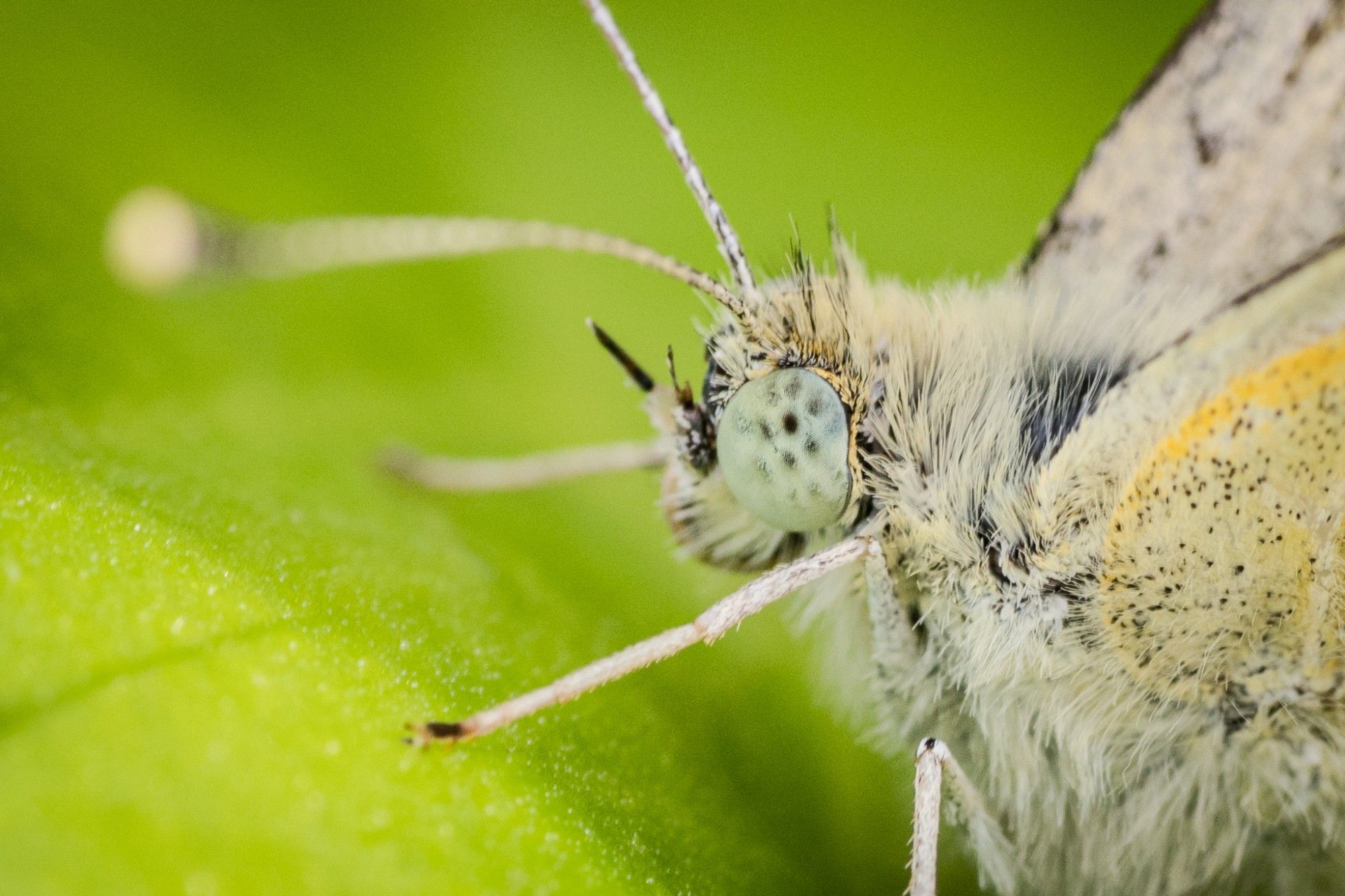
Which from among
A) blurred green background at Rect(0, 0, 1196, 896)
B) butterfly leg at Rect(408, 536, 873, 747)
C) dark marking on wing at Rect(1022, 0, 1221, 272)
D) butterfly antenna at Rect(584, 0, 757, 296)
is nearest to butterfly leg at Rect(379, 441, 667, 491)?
blurred green background at Rect(0, 0, 1196, 896)

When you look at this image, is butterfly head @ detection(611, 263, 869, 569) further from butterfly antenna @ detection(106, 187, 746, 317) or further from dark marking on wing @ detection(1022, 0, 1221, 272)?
dark marking on wing @ detection(1022, 0, 1221, 272)

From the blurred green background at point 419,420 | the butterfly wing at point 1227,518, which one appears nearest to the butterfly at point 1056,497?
the butterfly wing at point 1227,518

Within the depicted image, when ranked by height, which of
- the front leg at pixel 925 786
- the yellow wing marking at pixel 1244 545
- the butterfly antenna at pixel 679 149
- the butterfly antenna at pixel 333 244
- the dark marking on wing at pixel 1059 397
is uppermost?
the butterfly antenna at pixel 679 149

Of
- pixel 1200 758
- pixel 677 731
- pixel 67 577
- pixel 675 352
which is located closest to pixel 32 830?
pixel 67 577

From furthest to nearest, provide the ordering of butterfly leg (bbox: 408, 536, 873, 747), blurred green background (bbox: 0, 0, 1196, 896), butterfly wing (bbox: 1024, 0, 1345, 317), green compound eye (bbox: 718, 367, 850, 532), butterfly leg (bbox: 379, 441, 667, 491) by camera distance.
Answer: butterfly leg (bbox: 379, 441, 667, 491) → butterfly wing (bbox: 1024, 0, 1345, 317) → green compound eye (bbox: 718, 367, 850, 532) → butterfly leg (bbox: 408, 536, 873, 747) → blurred green background (bbox: 0, 0, 1196, 896)

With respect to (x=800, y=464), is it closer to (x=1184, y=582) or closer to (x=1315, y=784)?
(x=1184, y=582)

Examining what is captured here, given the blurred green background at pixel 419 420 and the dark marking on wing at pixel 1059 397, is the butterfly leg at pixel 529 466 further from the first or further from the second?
the dark marking on wing at pixel 1059 397
